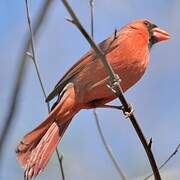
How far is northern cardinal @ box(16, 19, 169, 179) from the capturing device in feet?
7.00

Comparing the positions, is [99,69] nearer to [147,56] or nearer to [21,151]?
[147,56]

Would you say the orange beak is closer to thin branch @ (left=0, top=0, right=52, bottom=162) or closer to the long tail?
the long tail

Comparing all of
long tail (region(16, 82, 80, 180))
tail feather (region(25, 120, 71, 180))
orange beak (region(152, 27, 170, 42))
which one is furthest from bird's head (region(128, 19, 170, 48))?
tail feather (region(25, 120, 71, 180))

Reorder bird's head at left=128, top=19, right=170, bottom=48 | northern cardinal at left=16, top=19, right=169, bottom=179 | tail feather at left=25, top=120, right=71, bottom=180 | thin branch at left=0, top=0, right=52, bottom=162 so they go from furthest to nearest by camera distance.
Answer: bird's head at left=128, top=19, right=170, bottom=48 < northern cardinal at left=16, top=19, right=169, bottom=179 < tail feather at left=25, top=120, right=71, bottom=180 < thin branch at left=0, top=0, right=52, bottom=162

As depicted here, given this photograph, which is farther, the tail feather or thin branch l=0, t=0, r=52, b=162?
the tail feather

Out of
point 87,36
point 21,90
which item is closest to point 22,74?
point 21,90

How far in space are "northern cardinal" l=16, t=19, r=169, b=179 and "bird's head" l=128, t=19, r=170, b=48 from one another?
0.09 m

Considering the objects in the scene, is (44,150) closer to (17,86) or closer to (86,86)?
(86,86)

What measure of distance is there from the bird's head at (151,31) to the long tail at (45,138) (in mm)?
668

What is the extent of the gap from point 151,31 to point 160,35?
6 cm

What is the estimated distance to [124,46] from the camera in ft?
8.63

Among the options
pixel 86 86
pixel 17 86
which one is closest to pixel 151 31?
pixel 86 86

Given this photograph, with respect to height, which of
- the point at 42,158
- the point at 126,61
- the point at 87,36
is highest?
the point at 87,36

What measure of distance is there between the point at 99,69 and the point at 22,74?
141cm
